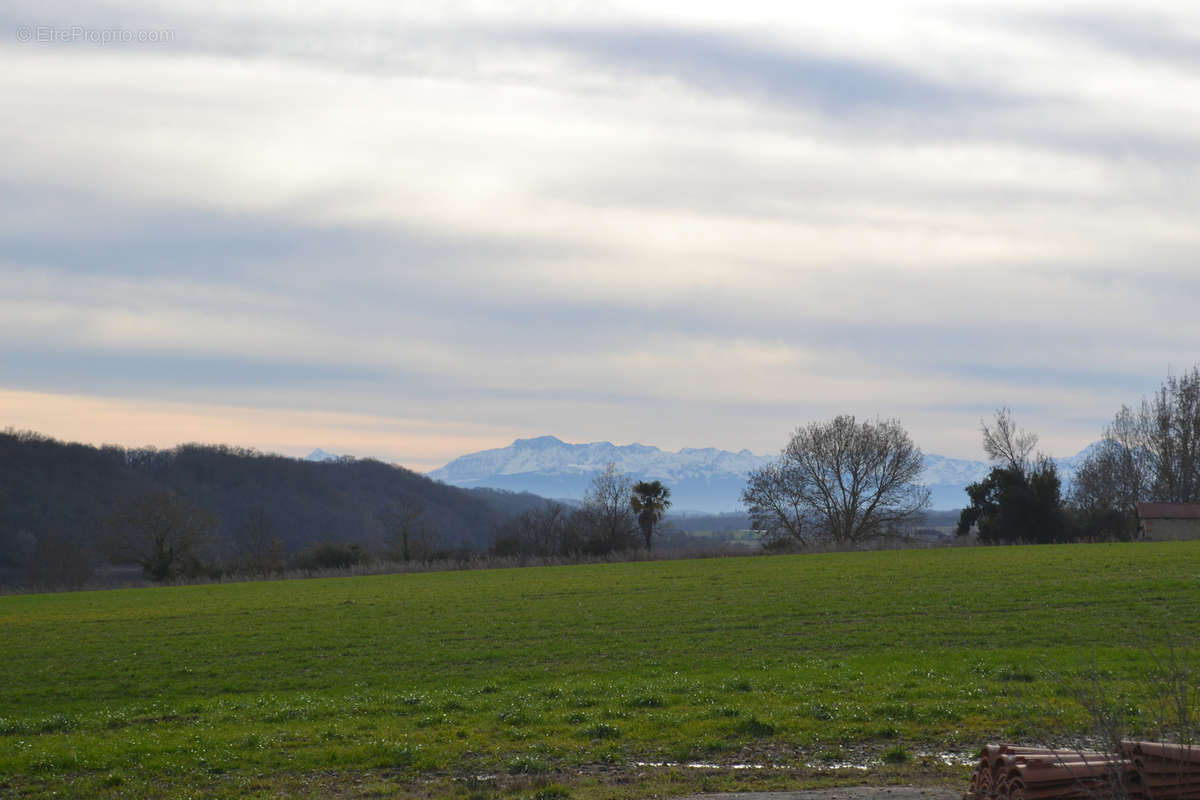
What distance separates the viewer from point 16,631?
129ft

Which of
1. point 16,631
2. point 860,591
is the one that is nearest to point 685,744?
point 860,591

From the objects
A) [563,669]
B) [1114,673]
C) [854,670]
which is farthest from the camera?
[563,669]

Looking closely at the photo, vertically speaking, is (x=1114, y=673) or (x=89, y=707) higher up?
(x=1114, y=673)

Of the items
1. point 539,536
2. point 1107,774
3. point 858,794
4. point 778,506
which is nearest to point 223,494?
point 539,536

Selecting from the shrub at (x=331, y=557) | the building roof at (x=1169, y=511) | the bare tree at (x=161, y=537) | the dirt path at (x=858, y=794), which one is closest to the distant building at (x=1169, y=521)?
the building roof at (x=1169, y=511)

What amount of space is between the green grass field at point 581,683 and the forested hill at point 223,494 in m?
75.2

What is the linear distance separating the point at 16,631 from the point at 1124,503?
95.4 metres

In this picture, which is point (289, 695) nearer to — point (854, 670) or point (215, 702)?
point (215, 702)

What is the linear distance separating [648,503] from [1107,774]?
84.0 meters

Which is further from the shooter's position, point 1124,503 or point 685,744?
point 1124,503

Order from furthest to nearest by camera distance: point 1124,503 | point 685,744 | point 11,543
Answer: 1. point 11,543
2. point 1124,503
3. point 685,744

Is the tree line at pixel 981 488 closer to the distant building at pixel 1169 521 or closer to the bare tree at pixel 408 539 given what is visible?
the distant building at pixel 1169 521

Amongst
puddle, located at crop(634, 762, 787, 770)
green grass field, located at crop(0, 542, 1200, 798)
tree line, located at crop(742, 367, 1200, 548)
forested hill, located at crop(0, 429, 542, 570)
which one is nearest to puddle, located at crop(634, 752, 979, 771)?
puddle, located at crop(634, 762, 787, 770)

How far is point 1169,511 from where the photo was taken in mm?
79062
